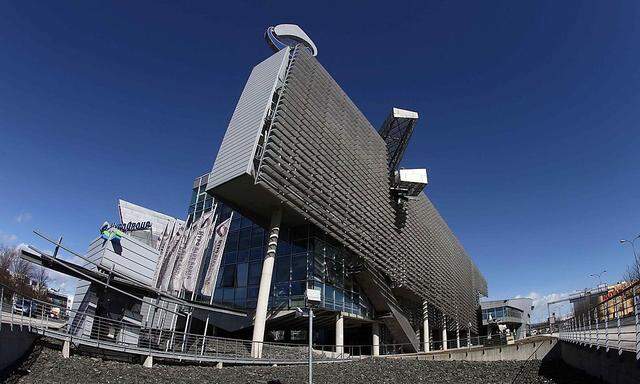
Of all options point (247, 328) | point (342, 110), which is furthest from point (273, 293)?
point (342, 110)

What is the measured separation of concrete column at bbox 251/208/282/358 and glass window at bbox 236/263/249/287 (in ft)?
24.1

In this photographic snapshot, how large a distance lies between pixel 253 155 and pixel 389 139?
3007 cm

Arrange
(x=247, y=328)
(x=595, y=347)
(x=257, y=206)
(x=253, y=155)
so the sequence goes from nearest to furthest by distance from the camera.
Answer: (x=595, y=347)
(x=253, y=155)
(x=257, y=206)
(x=247, y=328)

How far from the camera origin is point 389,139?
58969 millimetres

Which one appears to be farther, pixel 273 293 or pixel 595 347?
pixel 273 293

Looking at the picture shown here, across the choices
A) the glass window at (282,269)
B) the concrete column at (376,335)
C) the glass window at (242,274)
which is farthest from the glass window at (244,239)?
the concrete column at (376,335)

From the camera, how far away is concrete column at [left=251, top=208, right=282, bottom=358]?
102 ft

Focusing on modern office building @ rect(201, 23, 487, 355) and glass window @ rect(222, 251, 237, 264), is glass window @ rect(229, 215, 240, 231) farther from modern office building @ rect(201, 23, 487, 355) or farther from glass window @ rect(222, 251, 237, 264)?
glass window @ rect(222, 251, 237, 264)

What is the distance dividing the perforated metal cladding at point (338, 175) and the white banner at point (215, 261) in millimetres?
8390

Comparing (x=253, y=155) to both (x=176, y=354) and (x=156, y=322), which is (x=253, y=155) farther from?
(x=156, y=322)

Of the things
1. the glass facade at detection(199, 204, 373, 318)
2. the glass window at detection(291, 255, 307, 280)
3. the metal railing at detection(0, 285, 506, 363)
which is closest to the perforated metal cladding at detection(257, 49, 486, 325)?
the glass facade at detection(199, 204, 373, 318)

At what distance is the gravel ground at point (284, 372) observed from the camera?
55.2 feet

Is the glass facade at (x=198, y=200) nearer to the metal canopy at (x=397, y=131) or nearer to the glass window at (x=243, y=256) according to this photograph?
the glass window at (x=243, y=256)

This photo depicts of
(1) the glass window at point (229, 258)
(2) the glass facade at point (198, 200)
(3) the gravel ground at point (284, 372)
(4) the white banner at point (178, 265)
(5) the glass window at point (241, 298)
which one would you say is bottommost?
(3) the gravel ground at point (284, 372)
